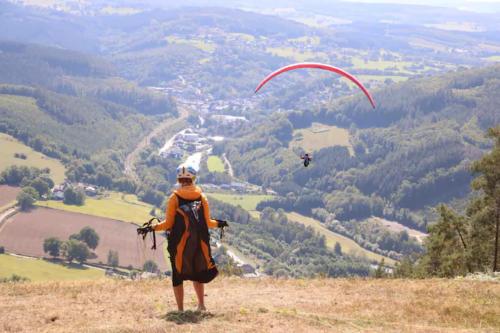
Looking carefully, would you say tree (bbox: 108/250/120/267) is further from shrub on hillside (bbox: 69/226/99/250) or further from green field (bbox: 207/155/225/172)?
green field (bbox: 207/155/225/172)

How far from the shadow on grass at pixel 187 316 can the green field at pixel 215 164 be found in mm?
148797

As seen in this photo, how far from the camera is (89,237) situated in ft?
286

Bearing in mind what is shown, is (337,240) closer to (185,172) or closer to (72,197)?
(72,197)

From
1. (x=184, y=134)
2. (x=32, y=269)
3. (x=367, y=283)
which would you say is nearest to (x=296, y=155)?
(x=184, y=134)

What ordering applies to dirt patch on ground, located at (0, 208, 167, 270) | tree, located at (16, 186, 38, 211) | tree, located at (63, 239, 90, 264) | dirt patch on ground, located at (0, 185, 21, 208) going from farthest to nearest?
dirt patch on ground, located at (0, 185, 21, 208) < tree, located at (16, 186, 38, 211) < dirt patch on ground, located at (0, 208, 167, 270) < tree, located at (63, 239, 90, 264)

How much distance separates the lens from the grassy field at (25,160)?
135m

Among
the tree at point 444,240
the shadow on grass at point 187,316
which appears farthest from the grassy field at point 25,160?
the shadow on grass at point 187,316

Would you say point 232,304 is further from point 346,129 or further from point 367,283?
point 346,129

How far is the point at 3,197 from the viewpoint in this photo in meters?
111

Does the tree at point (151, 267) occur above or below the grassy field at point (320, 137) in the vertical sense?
above

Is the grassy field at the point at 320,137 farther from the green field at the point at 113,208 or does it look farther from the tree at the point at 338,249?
the tree at the point at 338,249

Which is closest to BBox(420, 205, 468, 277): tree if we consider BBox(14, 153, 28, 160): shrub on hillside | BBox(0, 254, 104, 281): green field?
BBox(0, 254, 104, 281): green field

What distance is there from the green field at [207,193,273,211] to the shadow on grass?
388ft

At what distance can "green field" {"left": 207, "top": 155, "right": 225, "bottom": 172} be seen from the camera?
541 ft
